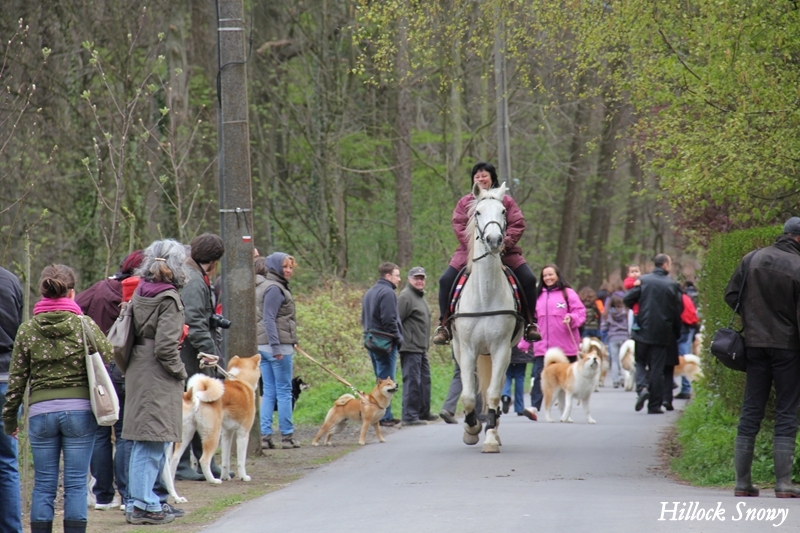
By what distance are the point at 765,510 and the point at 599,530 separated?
157cm

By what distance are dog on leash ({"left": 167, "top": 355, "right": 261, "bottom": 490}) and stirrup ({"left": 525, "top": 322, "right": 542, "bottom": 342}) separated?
3.23m

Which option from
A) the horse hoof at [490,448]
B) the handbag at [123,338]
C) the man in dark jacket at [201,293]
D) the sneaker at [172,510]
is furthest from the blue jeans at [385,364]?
the handbag at [123,338]

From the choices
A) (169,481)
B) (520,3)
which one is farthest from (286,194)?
(169,481)

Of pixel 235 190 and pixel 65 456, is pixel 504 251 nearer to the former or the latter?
pixel 235 190

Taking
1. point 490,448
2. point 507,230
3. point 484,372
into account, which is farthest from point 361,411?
point 507,230

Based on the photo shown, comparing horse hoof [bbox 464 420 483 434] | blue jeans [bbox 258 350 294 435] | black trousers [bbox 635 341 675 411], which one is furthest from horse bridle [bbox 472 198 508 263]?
black trousers [bbox 635 341 675 411]

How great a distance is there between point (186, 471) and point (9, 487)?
3427 mm

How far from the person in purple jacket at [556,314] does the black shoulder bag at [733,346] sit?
6.93 metres

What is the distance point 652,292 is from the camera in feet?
57.4

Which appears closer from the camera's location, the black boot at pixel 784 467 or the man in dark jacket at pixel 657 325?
the black boot at pixel 784 467

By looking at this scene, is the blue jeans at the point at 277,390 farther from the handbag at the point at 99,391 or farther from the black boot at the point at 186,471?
the handbag at the point at 99,391

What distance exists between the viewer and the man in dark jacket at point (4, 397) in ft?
25.1

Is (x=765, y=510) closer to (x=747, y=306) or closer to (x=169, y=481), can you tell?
(x=747, y=306)

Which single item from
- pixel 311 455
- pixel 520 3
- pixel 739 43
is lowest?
pixel 311 455
